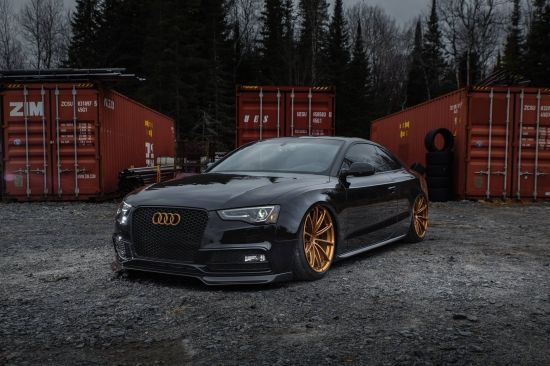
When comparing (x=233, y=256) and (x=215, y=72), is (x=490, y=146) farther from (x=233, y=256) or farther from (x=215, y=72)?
(x=215, y=72)

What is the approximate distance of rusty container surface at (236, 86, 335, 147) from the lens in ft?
46.3

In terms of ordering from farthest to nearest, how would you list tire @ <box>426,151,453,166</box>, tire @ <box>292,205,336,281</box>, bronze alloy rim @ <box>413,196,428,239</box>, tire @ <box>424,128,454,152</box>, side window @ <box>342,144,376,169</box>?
1. tire @ <box>424,128,454,152</box>
2. tire @ <box>426,151,453,166</box>
3. bronze alloy rim @ <box>413,196,428,239</box>
4. side window @ <box>342,144,376,169</box>
5. tire @ <box>292,205,336,281</box>

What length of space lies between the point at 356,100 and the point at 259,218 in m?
51.1

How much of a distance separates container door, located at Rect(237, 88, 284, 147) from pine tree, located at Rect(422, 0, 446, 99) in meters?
42.9

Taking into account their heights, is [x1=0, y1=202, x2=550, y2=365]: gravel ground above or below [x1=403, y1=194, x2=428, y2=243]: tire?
below

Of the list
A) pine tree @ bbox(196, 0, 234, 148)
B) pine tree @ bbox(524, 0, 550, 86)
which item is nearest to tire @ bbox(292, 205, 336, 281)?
pine tree @ bbox(524, 0, 550, 86)

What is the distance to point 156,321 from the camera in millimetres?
3895

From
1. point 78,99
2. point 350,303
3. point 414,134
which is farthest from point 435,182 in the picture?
point 350,303

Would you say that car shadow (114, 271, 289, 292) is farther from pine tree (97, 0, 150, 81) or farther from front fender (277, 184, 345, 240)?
pine tree (97, 0, 150, 81)

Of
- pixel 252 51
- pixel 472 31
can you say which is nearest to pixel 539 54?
pixel 472 31

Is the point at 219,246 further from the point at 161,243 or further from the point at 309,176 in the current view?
the point at 309,176

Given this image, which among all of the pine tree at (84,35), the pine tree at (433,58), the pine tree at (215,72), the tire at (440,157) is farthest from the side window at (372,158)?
the pine tree at (433,58)

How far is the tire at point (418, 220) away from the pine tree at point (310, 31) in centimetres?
4102

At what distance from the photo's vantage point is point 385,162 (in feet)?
23.3
